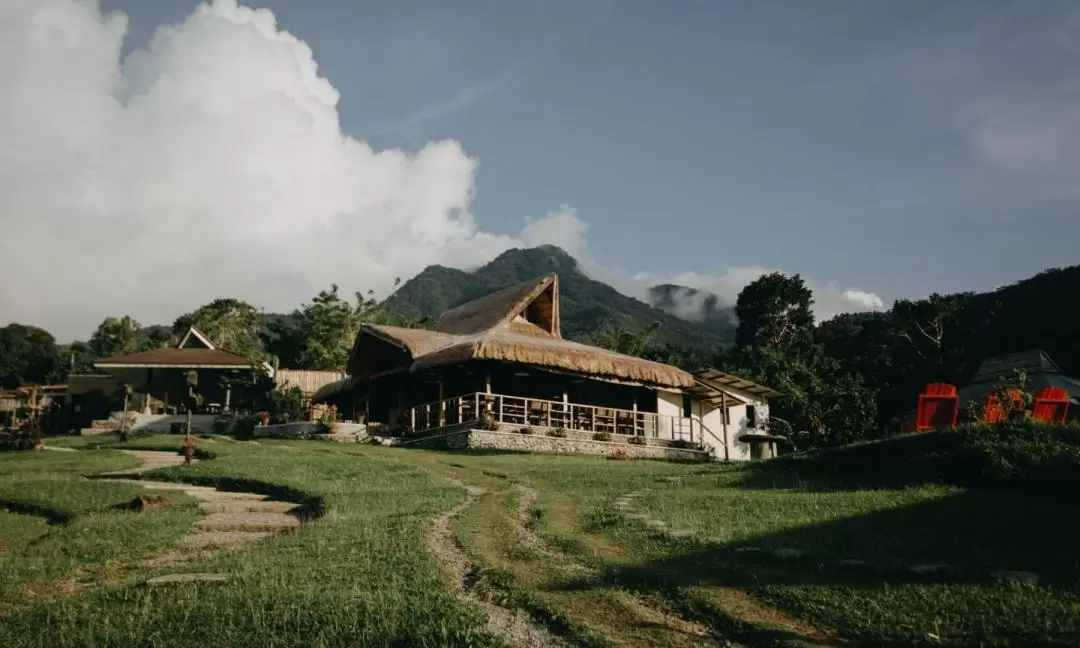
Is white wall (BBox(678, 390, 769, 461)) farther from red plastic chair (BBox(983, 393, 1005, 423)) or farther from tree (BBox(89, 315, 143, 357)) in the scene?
tree (BBox(89, 315, 143, 357))

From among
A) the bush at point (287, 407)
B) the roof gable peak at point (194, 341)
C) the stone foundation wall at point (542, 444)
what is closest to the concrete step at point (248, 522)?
the stone foundation wall at point (542, 444)

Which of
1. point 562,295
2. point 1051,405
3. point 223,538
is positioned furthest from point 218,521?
point 562,295

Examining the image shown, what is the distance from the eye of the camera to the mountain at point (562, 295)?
12400 cm

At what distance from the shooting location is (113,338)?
59.7 meters

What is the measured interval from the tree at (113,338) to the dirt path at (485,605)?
54033mm

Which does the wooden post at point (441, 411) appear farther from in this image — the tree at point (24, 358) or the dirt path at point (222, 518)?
the tree at point (24, 358)

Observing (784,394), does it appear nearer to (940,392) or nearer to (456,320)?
(456,320)

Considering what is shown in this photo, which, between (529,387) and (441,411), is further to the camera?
(529,387)

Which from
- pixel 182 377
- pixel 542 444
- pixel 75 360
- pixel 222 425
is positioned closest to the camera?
pixel 542 444

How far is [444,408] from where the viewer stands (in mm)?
31312

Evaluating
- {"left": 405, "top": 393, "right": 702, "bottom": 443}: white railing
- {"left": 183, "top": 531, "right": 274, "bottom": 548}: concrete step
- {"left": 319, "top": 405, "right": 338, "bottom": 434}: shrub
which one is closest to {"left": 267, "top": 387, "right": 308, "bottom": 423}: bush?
{"left": 319, "top": 405, "right": 338, "bottom": 434}: shrub

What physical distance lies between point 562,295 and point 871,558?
125 metres

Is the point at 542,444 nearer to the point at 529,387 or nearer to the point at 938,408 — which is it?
the point at 529,387

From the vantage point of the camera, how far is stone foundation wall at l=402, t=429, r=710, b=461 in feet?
90.9
